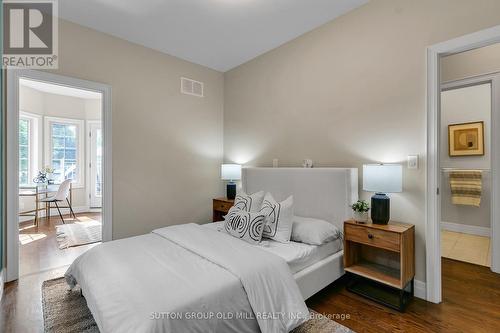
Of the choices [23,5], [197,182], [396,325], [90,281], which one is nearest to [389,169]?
[396,325]

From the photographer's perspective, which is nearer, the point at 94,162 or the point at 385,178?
the point at 385,178

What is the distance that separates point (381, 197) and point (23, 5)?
412 centimetres

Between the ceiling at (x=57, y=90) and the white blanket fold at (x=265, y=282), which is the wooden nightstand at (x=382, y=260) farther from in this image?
the ceiling at (x=57, y=90)

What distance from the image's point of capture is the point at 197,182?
161 inches

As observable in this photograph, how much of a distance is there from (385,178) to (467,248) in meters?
2.55

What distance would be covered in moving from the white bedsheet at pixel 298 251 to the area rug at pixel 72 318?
0.40 meters

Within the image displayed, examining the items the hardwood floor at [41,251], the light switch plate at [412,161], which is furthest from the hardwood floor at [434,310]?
the hardwood floor at [41,251]

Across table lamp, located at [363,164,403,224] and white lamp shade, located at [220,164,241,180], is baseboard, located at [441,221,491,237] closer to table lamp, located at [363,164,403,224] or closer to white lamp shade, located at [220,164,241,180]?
table lamp, located at [363,164,403,224]

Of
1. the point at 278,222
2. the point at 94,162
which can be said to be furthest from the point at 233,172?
the point at 94,162

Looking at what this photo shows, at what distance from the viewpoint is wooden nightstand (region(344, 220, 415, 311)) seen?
80.5 inches

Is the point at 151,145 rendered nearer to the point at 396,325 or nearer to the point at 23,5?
the point at 23,5

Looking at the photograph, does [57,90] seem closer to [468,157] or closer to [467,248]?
[467,248]

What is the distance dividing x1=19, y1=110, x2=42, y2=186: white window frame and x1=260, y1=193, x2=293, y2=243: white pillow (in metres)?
5.65

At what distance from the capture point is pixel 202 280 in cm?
151
